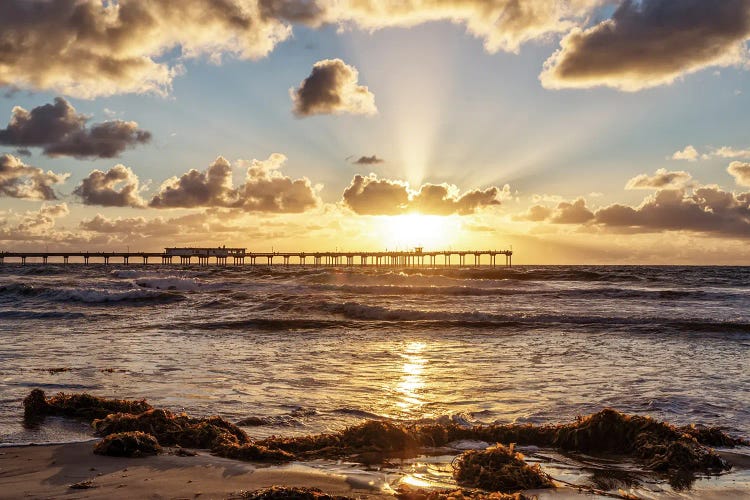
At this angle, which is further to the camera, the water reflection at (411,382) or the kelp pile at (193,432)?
the water reflection at (411,382)

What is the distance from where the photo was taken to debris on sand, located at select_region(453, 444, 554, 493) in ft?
16.9

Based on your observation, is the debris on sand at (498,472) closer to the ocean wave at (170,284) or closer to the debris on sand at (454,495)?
the debris on sand at (454,495)

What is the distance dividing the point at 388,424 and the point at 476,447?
1.04m

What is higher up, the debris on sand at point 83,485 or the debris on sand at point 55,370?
the debris on sand at point 83,485

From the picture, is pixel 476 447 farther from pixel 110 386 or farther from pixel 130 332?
pixel 130 332

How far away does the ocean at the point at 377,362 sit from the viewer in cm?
853

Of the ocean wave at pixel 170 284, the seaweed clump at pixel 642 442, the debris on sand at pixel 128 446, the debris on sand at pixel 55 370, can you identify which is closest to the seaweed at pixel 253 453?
the debris on sand at pixel 128 446

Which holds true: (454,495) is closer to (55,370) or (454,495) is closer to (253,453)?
(253,453)

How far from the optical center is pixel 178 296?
1390 inches

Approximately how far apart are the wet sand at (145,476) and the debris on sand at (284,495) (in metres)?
0.21

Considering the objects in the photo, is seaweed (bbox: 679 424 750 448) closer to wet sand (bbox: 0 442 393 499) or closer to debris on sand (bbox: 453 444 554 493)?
debris on sand (bbox: 453 444 554 493)

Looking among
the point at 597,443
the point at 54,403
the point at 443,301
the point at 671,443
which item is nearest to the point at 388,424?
the point at 597,443

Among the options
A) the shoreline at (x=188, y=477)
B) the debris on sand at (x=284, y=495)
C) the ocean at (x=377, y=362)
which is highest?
the debris on sand at (x=284, y=495)

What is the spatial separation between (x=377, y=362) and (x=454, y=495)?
844 cm
